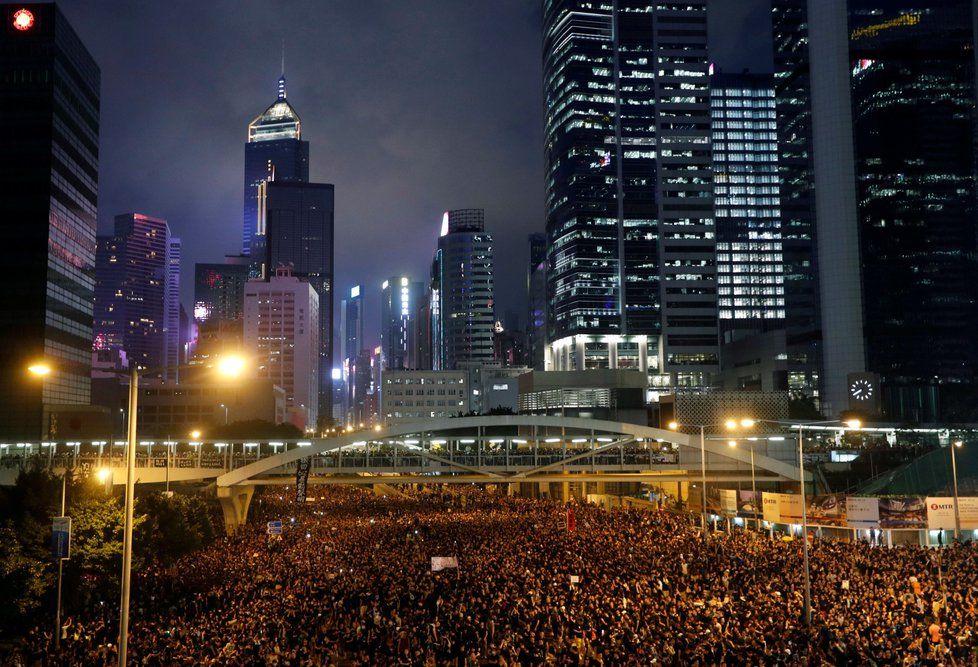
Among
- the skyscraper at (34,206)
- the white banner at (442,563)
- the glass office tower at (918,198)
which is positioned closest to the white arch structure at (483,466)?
the white banner at (442,563)

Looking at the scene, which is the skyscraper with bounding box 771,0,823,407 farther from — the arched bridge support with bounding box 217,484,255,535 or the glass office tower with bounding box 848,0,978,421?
the arched bridge support with bounding box 217,484,255,535

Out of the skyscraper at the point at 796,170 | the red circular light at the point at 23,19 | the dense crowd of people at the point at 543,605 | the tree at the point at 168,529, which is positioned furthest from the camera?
the skyscraper at the point at 796,170

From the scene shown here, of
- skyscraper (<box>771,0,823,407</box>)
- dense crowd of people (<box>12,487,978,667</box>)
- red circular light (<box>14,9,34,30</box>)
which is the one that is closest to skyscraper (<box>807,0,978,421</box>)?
skyscraper (<box>771,0,823,407</box>)

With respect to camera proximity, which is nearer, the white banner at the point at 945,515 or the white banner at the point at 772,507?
the white banner at the point at 945,515

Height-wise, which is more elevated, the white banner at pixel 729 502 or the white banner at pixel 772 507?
the white banner at pixel 772 507

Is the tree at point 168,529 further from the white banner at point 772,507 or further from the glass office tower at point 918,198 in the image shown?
the glass office tower at point 918,198

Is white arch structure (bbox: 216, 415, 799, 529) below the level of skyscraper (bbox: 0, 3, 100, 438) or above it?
below

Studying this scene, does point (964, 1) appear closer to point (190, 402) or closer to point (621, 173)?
point (621, 173)

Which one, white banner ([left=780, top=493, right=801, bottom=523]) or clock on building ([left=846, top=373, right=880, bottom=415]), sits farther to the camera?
clock on building ([left=846, top=373, right=880, bottom=415])
